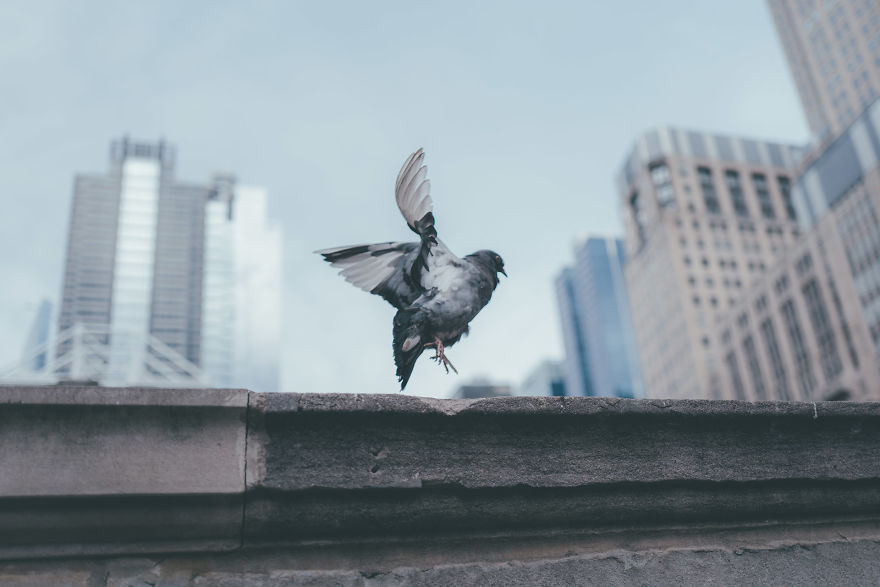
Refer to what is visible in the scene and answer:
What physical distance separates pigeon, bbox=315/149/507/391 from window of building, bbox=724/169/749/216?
10851cm

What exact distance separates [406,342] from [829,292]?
224ft

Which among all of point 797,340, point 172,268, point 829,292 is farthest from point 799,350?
point 172,268

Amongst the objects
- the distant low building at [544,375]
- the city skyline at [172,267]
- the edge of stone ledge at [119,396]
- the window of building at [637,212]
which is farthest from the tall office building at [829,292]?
the distant low building at [544,375]

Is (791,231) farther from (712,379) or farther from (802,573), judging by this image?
(802,573)

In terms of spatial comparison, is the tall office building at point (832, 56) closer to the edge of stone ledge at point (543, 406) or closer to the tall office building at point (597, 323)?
the tall office building at point (597, 323)

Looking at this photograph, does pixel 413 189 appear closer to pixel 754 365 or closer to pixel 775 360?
pixel 775 360

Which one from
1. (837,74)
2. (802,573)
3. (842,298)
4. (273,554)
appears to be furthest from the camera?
(837,74)

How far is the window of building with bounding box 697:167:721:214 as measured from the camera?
105562mm

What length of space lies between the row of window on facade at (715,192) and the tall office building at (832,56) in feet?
35.8

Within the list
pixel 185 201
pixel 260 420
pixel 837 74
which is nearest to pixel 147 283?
pixel 185 201

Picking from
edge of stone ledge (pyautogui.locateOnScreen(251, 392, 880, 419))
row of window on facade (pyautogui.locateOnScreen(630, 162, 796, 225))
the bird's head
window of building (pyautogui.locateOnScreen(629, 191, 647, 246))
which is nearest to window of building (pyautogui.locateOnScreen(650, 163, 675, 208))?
row of window on facade (pyautogui.locateOnScreen(630, 162, 796, 225))

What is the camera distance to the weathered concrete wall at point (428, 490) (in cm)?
237

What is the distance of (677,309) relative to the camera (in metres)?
95.8

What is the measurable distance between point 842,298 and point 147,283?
7216cm
